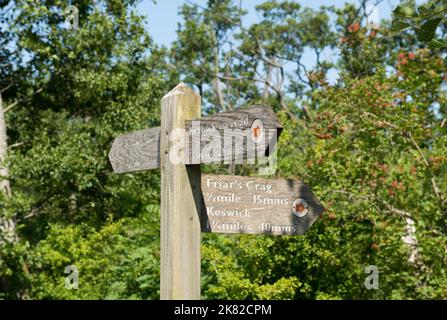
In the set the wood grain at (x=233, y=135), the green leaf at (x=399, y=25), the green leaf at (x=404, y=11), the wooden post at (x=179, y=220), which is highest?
the green leaf at (x=404, y=11)

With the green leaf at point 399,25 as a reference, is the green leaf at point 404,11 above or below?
above

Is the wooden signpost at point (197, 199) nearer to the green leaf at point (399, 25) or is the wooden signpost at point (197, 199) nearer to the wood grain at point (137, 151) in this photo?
the wood grain at point (137, 151)

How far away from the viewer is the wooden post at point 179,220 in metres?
3.44

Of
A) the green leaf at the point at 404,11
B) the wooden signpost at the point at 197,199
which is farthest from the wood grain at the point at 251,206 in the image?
the green leaf at the point at 404,11

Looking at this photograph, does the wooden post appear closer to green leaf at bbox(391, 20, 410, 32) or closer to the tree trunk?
green leaf at bbox(391, 20, 410, 32)

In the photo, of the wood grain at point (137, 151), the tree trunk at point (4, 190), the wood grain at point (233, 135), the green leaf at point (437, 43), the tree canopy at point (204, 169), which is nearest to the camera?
the green leaf at point (437, 43)

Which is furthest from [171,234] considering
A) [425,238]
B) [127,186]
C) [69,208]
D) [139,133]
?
[69,208]

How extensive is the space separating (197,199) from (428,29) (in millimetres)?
1375

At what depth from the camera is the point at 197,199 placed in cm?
348

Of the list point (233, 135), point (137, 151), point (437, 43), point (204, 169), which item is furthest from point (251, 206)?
point (204, 169)

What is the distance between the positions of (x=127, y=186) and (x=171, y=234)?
1038cm

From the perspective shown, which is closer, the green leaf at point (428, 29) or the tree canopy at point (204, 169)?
the green leaf at point (428, 29)

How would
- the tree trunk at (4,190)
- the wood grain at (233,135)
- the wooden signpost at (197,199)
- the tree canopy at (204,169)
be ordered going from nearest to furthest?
the wood grain at (233,135) < the wooden signpost at (197,199) < the tree canopy at (204,169) < the tree trunk at (4,190)

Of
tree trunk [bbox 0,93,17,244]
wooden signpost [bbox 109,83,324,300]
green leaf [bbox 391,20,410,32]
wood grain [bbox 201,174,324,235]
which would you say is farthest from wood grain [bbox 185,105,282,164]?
tree trunk [bbox 0,93,17,244]
